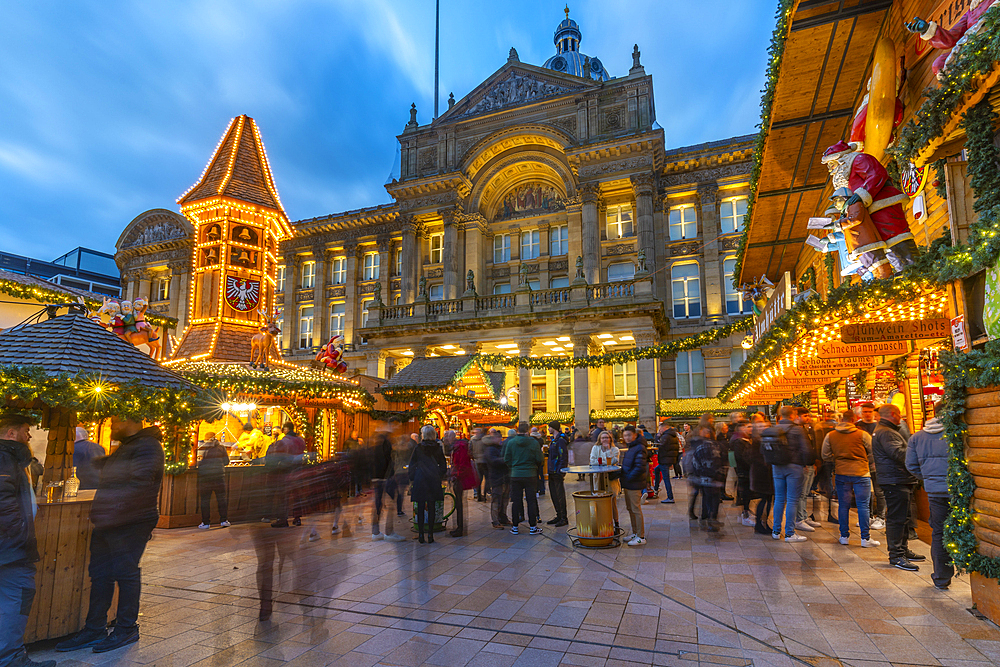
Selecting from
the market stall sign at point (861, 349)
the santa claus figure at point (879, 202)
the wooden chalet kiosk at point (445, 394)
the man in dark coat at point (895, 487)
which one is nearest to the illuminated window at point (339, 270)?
the wooden chalet kiosk at point (445, 394)

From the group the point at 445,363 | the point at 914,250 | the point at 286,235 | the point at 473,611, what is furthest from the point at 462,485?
the point at 286,235

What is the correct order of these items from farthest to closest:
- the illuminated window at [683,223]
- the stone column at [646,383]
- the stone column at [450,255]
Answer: the stone column at [450,255], the illuminated window at [683,223], the stone column at [646,383]

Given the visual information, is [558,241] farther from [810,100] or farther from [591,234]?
[810,100]

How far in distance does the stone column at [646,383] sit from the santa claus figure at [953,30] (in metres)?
19.1

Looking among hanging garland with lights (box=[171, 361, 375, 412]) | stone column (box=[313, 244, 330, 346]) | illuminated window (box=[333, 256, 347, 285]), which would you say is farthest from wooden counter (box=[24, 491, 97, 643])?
illuminated window (box=[333, 256, 347, 285])

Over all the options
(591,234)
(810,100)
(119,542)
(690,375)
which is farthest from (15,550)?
(690,375)

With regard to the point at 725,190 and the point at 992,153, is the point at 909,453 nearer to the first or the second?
the point at 992,153

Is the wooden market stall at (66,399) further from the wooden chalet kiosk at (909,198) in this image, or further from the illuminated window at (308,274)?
the illuminated window at (308,274)

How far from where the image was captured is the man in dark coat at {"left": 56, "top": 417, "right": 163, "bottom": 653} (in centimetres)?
453

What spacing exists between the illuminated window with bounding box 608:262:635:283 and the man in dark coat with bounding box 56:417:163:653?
28.4 meters

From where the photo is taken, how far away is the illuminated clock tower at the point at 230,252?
51.6 feet

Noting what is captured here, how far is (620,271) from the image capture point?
3155 cm

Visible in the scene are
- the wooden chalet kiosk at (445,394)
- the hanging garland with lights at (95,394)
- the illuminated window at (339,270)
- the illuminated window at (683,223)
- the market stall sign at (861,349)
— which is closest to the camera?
the hanging garland with lights at (95,394)

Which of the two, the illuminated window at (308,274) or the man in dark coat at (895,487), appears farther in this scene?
the illuminated window at (308,274)
